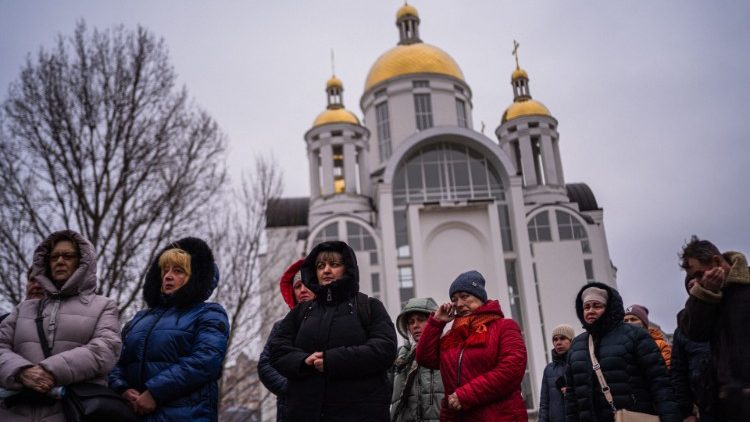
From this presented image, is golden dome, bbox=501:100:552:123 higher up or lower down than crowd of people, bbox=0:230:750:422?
higher up

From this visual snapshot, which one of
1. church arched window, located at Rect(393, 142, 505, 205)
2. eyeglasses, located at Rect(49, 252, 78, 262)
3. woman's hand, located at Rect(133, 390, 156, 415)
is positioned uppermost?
church arched window, located at Rect(393, 142, 505, 205)

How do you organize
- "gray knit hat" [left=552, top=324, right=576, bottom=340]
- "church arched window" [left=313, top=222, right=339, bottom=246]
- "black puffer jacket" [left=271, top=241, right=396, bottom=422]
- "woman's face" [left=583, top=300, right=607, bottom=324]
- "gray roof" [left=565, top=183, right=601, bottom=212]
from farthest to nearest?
"gray roof" [left=565, top=183, right=601, bottom=212] < "church arched window" [left=313, top=222, right=339, bottom=246] < "gray knit hat" [left=552, top=324, right=576, bottom=340] < "woman's face" [left=583, top=300, right=607, bottom=324] < "black puffer jacket" [left=271, top=241, right=396, bottom=422]

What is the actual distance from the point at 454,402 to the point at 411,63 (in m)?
31.9

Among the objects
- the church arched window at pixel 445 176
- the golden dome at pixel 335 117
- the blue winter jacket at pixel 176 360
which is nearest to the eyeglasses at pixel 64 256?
the blue winter jacket at pixel 176 360

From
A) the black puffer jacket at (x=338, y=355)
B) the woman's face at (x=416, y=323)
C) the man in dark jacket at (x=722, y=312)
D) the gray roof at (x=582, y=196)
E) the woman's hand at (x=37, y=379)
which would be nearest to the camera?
the man in dark jacket at (x=722, y=312)

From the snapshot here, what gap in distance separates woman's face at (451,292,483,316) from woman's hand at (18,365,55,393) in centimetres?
273

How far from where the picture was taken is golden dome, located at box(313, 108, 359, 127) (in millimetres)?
33031

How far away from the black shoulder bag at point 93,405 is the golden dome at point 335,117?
1148 inches

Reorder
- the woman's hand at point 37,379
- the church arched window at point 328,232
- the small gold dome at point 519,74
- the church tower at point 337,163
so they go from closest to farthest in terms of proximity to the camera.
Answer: the woman's hand at point 37,379 → the church arched window at point 328,232 → the church tower at point 337,163 → the small gold dome at point 519,74

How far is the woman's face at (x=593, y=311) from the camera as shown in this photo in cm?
515

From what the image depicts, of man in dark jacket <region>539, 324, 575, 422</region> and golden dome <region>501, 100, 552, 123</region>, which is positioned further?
golden dome <region>501, 100, 552, 123</region>

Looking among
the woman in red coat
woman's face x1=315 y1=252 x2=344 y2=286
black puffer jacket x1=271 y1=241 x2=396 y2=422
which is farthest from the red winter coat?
woman's face x1=315 y1=252 x2=344 y2=286

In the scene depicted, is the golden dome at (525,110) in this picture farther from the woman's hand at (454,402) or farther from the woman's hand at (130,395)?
the woman's hand at (130,395)

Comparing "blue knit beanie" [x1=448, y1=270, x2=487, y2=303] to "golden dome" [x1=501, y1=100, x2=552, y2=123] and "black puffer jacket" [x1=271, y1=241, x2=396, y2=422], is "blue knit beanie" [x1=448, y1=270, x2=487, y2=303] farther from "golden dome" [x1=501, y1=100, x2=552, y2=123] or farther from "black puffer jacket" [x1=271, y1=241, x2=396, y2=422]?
"golden dome" [x1=501, y1=100, x2=552, y2=123]
